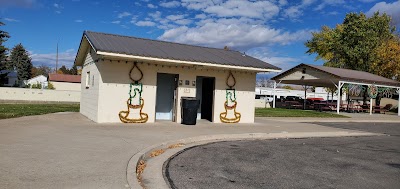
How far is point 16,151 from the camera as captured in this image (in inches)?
281

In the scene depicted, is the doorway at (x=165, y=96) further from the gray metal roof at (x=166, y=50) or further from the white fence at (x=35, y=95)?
the white fence at (x=35, y=95)

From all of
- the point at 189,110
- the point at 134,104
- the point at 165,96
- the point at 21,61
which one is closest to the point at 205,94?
the point at 165,96

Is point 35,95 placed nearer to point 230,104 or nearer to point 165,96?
point 165,96

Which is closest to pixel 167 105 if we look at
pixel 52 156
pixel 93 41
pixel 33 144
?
pixel 93 41

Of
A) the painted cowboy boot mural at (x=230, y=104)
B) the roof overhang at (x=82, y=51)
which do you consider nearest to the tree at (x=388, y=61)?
the painted cowboy boot mural at (x=230, y=104)

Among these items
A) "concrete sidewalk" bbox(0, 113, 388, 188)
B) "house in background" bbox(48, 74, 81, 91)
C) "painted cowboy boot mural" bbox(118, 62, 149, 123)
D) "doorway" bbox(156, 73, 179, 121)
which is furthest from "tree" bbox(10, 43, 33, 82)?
"concrete sidewalk" bbox(0, 113, 388, 188)

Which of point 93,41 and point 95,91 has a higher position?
point 93,41

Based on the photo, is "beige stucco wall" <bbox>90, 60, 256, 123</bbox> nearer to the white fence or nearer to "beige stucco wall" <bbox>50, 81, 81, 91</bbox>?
the white fence

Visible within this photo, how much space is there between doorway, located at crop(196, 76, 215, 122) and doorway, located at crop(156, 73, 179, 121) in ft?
4.55

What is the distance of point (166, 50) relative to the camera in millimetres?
15023

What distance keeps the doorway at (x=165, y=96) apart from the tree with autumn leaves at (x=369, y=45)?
3173 cm

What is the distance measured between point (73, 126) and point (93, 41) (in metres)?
3.42

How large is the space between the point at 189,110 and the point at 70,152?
291 inches

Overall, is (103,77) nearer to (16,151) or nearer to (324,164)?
(16,151)
